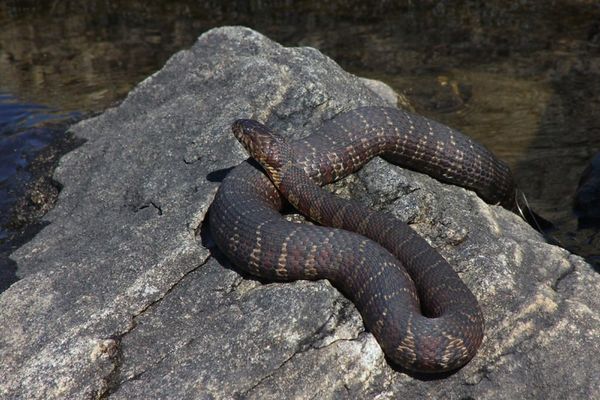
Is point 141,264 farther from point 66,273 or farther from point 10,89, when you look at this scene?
point 10,89

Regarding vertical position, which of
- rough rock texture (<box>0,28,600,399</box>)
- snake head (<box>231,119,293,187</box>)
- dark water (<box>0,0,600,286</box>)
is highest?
snake head (<box>231,119,293,187</box>)

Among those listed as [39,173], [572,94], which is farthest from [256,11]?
[39,173]

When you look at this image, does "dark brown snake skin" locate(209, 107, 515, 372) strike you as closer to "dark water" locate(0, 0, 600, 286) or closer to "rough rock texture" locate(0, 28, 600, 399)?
"rough rock texture" locate(0, 28, 600, 399)

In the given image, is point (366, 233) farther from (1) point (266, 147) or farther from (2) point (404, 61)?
(2) point (404, 61)

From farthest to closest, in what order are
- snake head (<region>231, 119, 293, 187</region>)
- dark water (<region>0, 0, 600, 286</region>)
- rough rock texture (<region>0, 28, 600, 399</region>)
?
dark water (<region>0, 0, 600, 286</region>) → snake head (<region>231, 119, 293, 187</region>) → rough rock texture (<region>0, 28, 600, 399</region>)

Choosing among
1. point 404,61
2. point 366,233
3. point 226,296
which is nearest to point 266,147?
point 366,233

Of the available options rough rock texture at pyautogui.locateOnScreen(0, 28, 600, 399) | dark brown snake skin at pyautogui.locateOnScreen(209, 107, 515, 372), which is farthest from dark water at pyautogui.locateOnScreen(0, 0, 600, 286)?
dark brown snake skin at pyautogui.locateOnScreen(209, 107, 515, 372)

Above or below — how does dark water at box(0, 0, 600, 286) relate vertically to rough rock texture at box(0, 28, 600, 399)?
below

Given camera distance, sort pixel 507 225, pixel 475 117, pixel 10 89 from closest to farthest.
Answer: pixel 507 225 < pixel 475 117 < pixel 10 89
